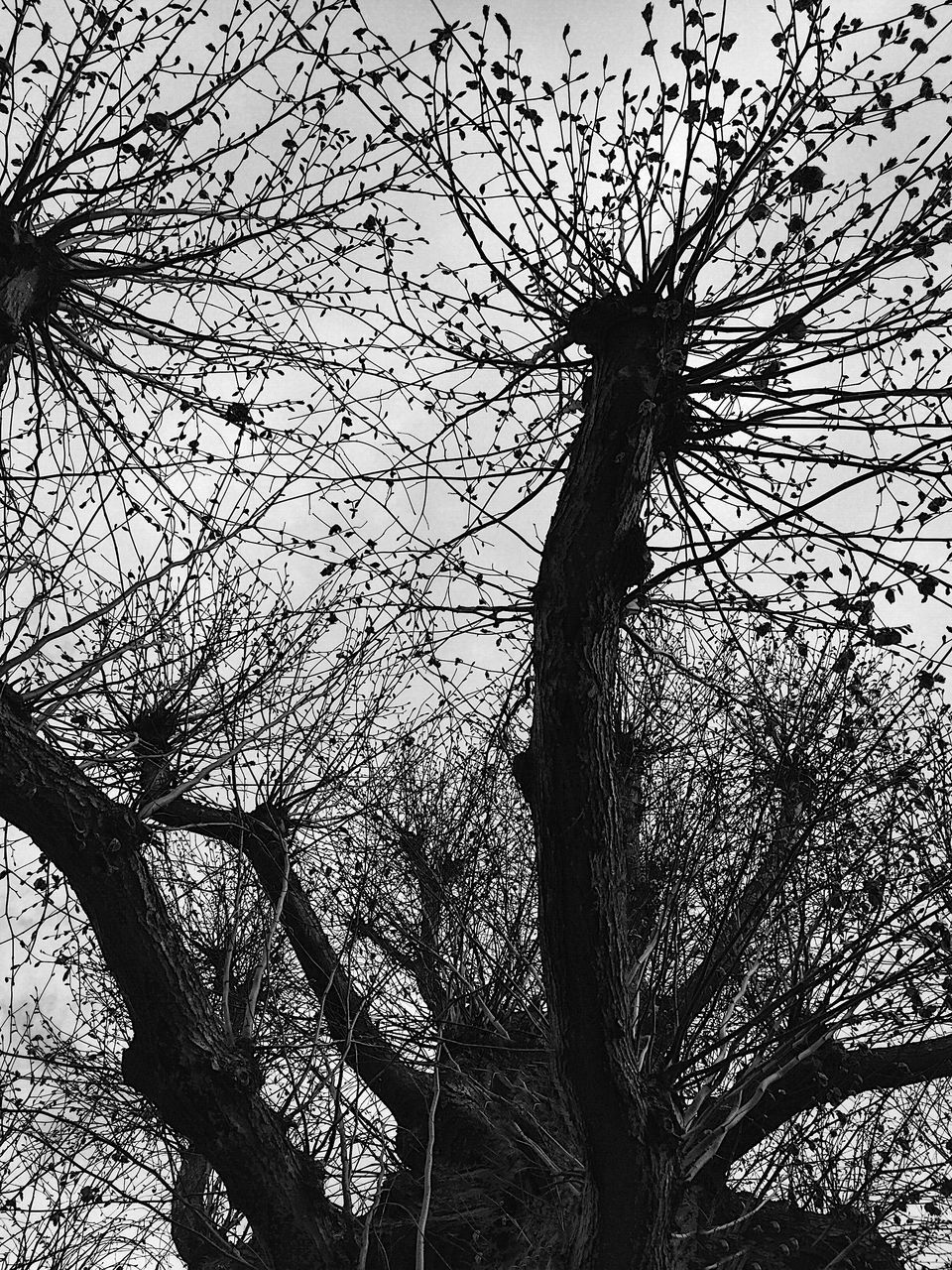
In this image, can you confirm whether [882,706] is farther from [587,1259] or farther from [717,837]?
[587,1259]

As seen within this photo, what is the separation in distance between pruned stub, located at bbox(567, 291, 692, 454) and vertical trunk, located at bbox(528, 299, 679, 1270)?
2.06 ft

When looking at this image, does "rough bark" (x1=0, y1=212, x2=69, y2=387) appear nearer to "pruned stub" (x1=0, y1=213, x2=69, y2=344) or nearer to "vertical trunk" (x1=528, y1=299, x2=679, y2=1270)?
"pruned stub" (x1=0, y1=213, x2=69, y2=344)

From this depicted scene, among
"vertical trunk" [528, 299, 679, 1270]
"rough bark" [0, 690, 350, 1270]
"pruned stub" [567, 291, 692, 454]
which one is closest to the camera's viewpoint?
"vertical trunk" [528, 299, 679, 1270]

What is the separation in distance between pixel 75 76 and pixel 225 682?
10.8 ft

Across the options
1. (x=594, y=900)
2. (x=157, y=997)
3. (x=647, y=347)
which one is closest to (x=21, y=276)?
(x=647, y=347)

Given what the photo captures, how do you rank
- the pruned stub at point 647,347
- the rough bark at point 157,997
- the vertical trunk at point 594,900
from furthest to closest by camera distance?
the pruned stub at point 647,347
the rough bark at point 157,997
the vertical trunk at point 594,900

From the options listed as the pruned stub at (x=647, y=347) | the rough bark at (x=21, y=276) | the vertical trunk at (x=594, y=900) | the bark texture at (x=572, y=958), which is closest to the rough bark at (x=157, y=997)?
the bark texture at (x=572, y=958)

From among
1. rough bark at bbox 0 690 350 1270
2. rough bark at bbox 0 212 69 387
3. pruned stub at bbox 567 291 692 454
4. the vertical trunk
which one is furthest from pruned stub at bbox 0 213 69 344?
the vertical trunk

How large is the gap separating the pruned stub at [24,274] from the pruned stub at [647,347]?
7.20 ft

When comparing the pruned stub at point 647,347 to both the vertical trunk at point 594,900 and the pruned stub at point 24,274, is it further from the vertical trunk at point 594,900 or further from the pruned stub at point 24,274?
the pruned stub at point 24,274

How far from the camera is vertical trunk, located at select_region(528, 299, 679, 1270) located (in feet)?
10.1

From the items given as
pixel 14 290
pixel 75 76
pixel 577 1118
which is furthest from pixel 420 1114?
pixel 75 76

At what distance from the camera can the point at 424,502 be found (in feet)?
15.1

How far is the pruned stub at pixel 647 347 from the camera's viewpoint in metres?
3.86
